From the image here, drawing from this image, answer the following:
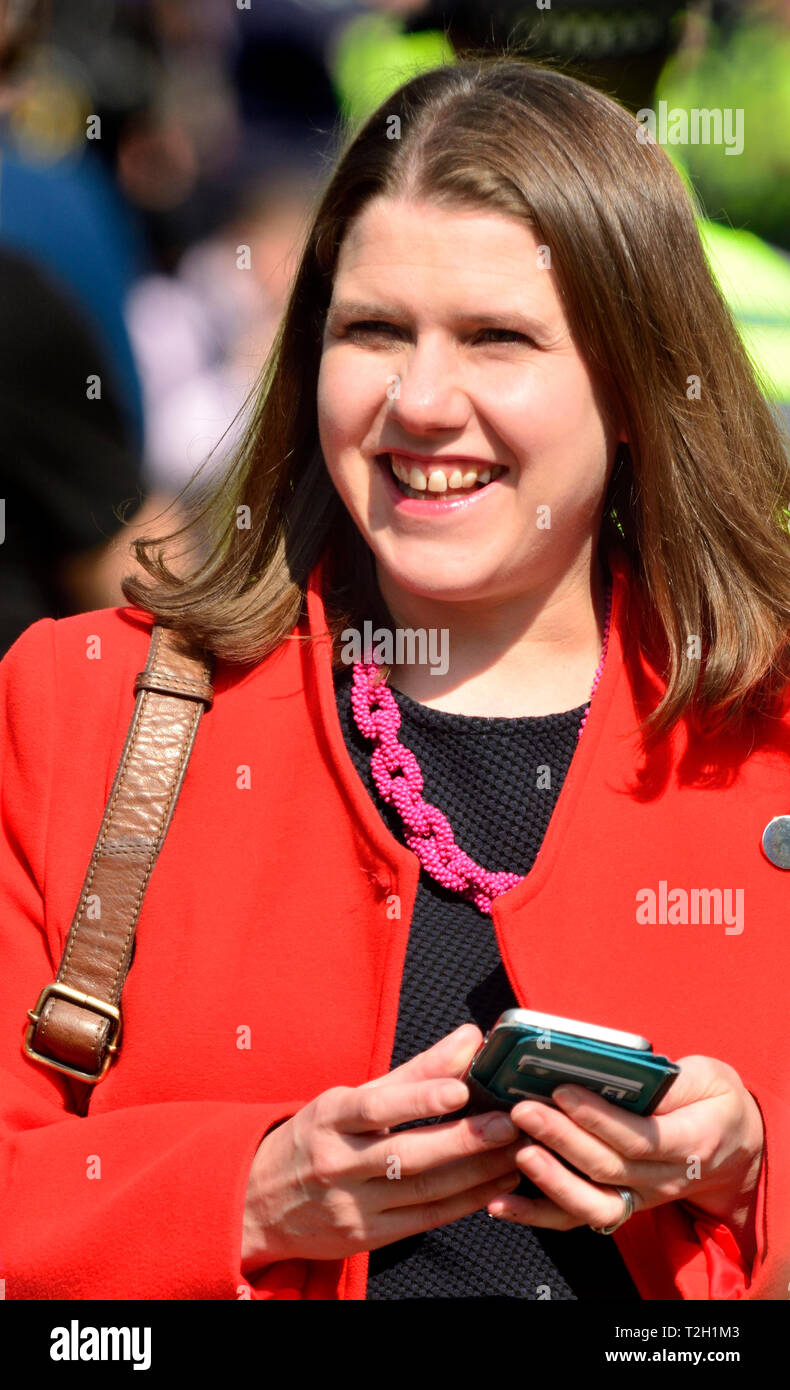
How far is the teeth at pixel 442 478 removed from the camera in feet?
7.46

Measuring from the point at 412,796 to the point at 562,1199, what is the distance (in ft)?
2.10

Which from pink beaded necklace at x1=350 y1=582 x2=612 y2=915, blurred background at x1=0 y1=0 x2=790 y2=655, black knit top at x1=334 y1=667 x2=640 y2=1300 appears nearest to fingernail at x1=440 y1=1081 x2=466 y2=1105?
black knit top at x1=334 y1=667 x2=640 y2=1300

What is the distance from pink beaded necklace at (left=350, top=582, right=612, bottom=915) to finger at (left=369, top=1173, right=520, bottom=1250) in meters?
0.42

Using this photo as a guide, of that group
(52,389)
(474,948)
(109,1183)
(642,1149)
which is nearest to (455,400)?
(474,948)

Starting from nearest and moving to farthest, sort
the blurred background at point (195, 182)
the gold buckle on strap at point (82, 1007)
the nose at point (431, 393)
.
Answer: the gold buckle on strap at point (82, 1007) < the nose at point (431, 393) < the blurred background at point (195, 182)

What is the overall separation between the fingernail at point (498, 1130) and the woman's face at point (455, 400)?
2.51 feet

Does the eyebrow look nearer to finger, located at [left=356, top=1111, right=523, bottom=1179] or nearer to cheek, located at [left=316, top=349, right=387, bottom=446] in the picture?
cheek, located at [left=316, top=349, right=387, bottom=446]

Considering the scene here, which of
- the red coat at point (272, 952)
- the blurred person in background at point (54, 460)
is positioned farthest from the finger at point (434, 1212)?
the blurred person in background at point (54, 460)

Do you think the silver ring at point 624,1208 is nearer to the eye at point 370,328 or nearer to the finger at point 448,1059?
the finger at point 448,1059

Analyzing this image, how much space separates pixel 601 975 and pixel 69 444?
1.95 metres

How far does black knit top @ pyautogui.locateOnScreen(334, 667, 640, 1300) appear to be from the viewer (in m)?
2.11

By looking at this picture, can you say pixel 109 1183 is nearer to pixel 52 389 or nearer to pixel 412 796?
pixel 412 796
